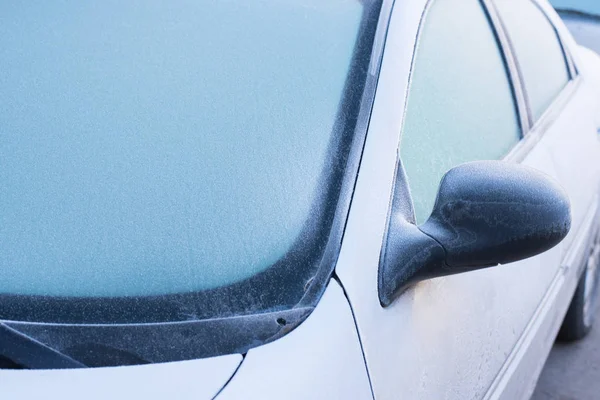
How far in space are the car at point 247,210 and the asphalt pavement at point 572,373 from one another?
146 centimetres

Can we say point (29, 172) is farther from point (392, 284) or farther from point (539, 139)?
point (539, 139)

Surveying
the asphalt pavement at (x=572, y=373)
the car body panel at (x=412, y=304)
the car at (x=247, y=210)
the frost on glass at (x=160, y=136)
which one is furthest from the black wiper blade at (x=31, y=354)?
the asphalt pavement at (x=572, y=373)

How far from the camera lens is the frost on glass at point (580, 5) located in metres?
5.77

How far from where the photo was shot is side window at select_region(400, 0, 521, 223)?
5.91ft

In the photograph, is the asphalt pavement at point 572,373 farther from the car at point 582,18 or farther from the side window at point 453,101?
the car at point 582,18

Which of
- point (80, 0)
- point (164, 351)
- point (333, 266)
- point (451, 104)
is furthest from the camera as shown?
point (451, 104)

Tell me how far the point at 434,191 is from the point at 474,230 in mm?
362

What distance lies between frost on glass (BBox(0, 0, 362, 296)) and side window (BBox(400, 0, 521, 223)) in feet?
0.68

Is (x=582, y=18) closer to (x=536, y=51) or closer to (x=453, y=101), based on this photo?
(x=536, y=51)

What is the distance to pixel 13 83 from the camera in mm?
1680

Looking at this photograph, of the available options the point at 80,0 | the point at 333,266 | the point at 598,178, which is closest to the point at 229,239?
the point at 333,266

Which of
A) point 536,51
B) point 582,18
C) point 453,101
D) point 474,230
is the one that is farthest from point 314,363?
point 582,18

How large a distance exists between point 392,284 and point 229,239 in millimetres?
286

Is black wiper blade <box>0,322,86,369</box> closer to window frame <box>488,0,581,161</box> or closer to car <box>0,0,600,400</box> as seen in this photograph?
car <box>0,0,600,400</box>
